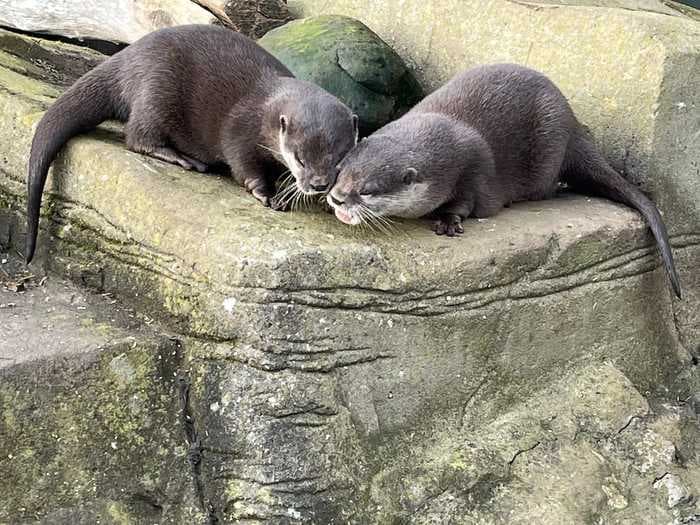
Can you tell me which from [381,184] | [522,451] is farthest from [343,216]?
[522,451]

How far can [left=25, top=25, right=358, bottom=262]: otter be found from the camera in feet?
9.31

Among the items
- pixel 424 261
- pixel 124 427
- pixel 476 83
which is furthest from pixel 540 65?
pixel 124 427

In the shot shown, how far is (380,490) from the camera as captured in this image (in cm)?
242

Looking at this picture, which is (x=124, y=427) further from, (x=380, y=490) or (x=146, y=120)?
(x=146, y=120)

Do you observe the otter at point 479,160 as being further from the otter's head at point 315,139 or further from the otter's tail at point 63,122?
the otter's tail at point 63,122

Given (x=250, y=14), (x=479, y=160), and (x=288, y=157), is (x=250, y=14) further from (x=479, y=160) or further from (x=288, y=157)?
(x=479, y=160)

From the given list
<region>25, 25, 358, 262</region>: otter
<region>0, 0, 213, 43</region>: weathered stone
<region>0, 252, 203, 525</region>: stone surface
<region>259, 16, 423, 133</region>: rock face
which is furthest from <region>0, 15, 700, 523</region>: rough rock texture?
<region>0, 0, 213, 43</region>: weathered stone

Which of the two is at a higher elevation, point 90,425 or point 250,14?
point 250,14

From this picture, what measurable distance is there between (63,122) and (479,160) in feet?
4.39

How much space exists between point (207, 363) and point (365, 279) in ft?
1.55

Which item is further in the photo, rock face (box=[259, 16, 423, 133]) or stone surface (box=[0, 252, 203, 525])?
rock face (box=[259, 16, 423, 133])

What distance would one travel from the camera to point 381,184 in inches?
104

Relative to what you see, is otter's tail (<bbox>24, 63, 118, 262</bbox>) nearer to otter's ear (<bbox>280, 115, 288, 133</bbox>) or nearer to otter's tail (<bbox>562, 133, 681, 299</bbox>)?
otter's ear (<bbox>280, 115, 288, 133</bbox>)

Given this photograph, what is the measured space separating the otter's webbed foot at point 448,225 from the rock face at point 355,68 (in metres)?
1.03
